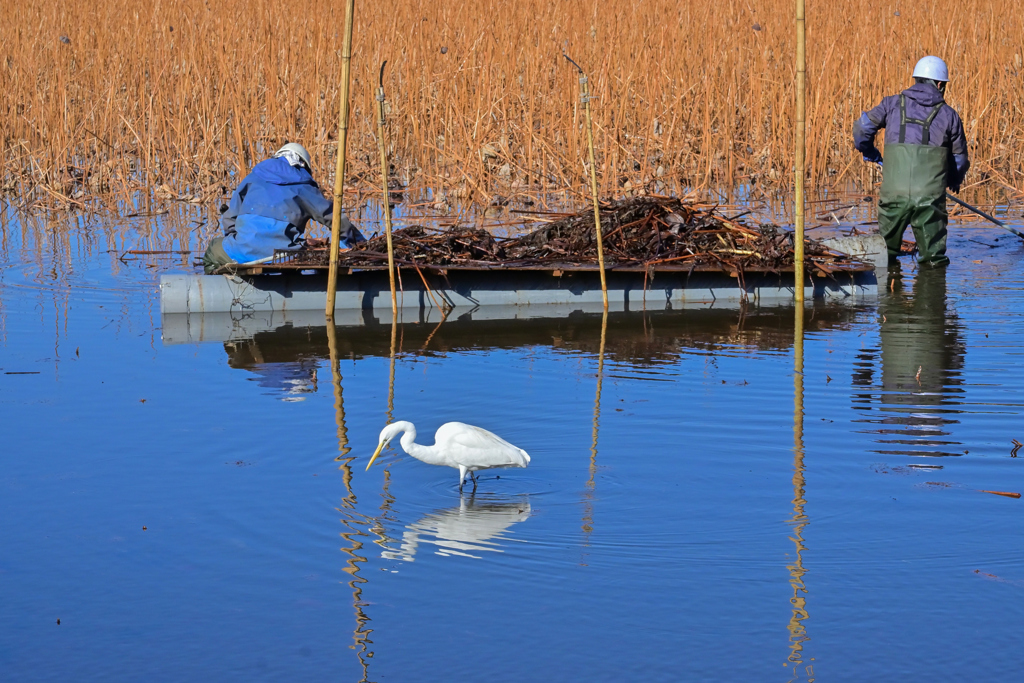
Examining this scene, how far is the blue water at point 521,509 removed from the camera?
424 cm

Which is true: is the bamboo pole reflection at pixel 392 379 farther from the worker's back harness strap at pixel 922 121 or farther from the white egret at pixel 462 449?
the worker's back harness strap at pixel 922 121

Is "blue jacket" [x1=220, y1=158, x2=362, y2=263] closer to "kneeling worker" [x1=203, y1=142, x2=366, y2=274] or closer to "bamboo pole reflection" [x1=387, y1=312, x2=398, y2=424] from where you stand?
"kneeling worker" [x1=203, y1=142, x2=366, y2=274]

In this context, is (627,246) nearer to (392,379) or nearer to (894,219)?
(894,219)

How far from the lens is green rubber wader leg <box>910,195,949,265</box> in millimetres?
12086

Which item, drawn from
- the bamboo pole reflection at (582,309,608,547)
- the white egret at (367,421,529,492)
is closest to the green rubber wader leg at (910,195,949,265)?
the bamboo pole reflection at (582,309,608,547)

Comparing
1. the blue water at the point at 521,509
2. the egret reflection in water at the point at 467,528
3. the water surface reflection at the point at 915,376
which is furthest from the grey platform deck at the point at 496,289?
the egret reflection in water at the point at 467,528

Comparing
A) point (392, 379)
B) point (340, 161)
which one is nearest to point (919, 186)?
point (340, 161)

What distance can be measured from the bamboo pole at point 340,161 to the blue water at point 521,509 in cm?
34

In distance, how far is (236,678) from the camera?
13.3 ft

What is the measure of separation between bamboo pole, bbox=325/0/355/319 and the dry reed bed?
5.64 metres

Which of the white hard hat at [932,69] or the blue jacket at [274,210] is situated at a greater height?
the white hard hat at [932,69]

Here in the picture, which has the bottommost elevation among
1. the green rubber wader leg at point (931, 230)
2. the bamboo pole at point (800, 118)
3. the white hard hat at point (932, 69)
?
the green rubber wader leg at point (931, 230)

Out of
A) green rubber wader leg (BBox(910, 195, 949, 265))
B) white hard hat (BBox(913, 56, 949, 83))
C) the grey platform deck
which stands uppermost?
white hard hat (BBox(913, 56, 949, 83))

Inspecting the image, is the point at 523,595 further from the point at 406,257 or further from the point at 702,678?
the point at 406,257
